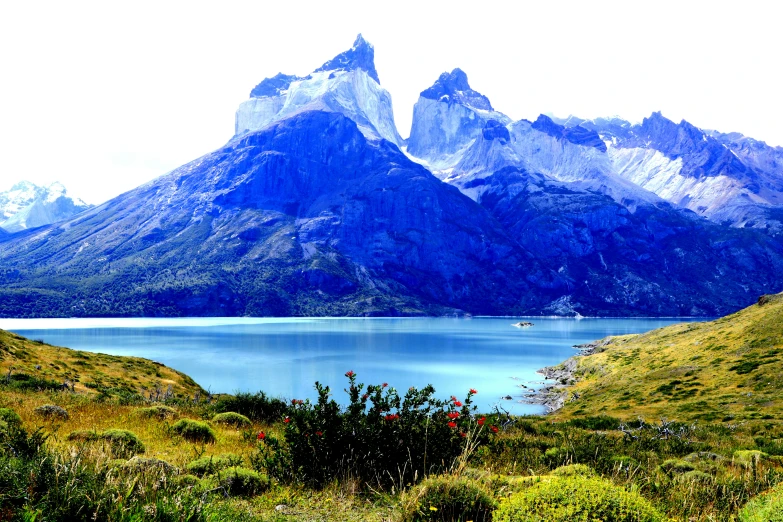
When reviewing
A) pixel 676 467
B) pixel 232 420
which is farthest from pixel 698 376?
pixel 232 420

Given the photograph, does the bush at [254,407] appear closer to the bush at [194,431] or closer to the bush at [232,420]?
the bush at [232,420]

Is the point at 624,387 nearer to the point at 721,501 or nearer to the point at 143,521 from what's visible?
the point at 721,501

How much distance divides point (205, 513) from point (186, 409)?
1572 cm

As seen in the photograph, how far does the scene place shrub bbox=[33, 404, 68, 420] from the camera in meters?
14.3

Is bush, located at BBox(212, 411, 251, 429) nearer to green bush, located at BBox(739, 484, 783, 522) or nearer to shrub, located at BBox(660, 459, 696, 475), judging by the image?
shrub, located at BBox(660, 459, 696, 475)

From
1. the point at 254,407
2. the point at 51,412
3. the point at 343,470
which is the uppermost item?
the point at 51,412

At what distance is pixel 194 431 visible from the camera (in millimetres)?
14289

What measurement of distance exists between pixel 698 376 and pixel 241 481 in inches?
2246

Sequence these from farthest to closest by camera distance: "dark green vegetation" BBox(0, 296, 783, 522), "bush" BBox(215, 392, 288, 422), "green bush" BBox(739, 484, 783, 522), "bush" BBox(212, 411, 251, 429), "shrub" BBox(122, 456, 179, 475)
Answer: "bush" BBox(215, 392, 288, 422) < "bush" BBox(212, 411, 251, 429) < "shrub" BBox(122, 456, 179, 475) < "green bush" BBox(739, 484, 783, 522) < "dark green vegetation" BBox(0, 296, 783, 522)

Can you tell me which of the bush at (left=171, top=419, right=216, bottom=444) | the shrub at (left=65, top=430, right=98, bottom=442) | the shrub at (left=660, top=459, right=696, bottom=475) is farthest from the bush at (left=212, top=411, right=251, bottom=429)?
the shrub at (left=660, top=459, right=696, bottom=475)

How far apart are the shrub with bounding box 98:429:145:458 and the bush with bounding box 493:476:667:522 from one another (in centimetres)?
813

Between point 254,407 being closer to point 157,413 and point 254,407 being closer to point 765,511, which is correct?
point 157,413

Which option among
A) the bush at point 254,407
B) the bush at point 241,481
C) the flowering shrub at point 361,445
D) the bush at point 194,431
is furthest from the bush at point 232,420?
the bush at point 241,481

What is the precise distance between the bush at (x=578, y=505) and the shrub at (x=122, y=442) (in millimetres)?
8131
